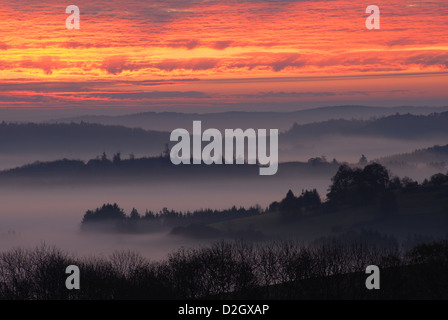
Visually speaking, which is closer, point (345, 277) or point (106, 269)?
point (345, 277)

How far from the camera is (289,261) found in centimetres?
9225

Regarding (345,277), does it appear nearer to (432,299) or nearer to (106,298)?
(432,299)
